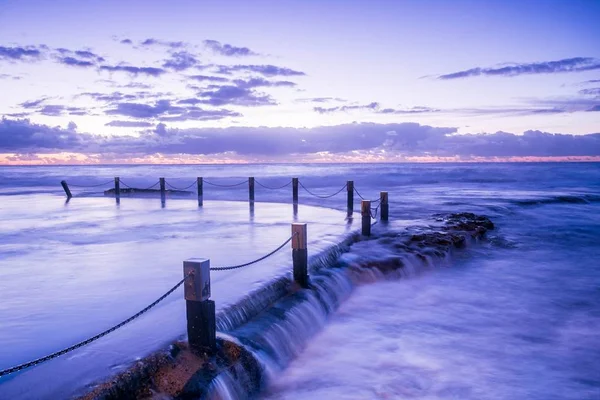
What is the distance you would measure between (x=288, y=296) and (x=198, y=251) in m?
3.28

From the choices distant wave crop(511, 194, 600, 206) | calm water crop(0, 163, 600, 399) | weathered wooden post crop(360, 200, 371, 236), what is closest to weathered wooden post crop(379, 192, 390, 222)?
calm water crop(0, 163, 600, 399)

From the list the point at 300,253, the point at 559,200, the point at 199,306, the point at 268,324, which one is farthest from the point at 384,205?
the point at 559,200

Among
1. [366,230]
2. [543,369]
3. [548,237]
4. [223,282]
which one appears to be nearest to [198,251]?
[223,282]

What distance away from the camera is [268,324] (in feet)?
19.7

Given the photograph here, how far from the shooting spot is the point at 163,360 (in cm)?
432

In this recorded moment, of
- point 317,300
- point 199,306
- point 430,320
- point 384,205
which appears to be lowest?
point 430,320

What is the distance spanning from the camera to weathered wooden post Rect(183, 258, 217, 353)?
4.38m

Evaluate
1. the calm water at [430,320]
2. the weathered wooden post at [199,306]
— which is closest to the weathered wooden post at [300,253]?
the calm water at [430,320]

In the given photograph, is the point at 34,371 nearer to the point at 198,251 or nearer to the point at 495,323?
the point at 198,251

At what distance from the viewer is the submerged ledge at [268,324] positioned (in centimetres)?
414

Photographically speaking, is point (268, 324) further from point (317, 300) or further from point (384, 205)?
point (384, 205)

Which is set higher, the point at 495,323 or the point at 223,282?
the point at 223,282

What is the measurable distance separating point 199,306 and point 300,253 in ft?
9.85

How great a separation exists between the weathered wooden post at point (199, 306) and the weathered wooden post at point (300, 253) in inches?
108
